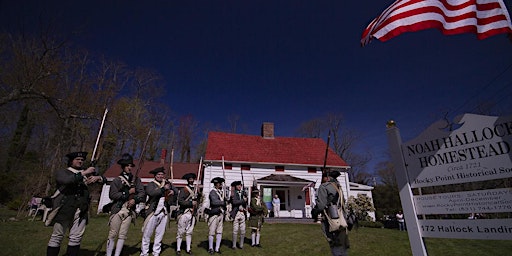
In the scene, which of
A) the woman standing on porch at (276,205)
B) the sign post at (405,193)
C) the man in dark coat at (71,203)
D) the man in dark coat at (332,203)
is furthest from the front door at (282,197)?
the sign post at (405,193)

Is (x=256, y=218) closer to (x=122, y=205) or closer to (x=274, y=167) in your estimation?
(x=122, y=205)

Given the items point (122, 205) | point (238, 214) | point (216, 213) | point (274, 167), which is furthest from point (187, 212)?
point (274, 167)

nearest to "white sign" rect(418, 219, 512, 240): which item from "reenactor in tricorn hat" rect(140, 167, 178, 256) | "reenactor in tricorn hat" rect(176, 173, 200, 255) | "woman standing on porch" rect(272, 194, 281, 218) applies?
"reenactor in tricorn hat" rect(140, 167, 178, 256)

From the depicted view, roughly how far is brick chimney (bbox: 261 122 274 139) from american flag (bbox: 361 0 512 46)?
22.7m

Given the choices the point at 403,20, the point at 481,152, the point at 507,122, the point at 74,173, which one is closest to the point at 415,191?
the point at 481,152

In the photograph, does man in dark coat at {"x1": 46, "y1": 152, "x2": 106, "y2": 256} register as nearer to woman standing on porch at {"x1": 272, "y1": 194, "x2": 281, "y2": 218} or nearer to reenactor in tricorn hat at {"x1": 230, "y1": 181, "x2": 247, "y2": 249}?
reenactor in tricorn hat at {"x1": 230, "y1": 181, "x2": 247, "y2": 249}

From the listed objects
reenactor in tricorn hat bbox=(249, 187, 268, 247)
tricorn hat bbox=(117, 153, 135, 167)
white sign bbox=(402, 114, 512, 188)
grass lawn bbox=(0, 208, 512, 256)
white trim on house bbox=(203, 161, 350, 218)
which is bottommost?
grass lawn bbox=(0, 208, 512, 256)

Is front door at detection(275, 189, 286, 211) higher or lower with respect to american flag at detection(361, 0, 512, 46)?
lower

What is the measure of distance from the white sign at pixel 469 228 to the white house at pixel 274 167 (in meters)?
17.4

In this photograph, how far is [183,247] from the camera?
8.01m

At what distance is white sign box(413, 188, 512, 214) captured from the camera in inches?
100

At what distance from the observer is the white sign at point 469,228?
252 cm

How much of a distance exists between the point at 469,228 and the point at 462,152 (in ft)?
2.86

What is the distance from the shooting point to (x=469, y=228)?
2.78 metres
